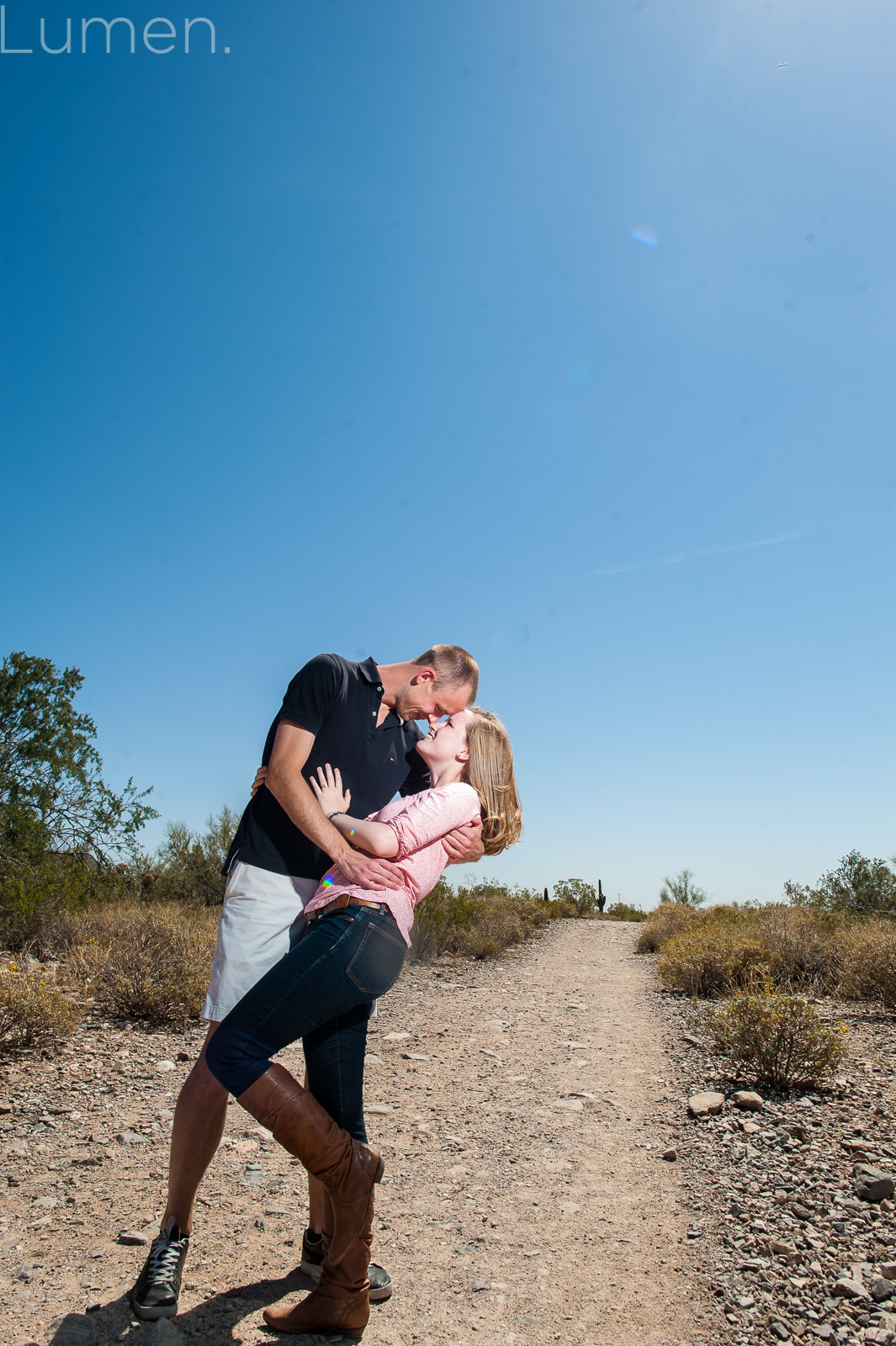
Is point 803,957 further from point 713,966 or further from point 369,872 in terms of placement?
point 369,872

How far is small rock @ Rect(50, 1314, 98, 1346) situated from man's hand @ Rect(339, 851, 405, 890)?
1593 millimetres

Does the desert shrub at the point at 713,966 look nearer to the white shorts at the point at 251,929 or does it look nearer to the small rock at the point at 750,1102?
the small rock at the point at 750,1102

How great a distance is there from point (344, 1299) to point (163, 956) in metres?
5.22

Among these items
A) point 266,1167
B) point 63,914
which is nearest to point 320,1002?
point 266,1167

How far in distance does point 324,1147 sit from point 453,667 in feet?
5.26

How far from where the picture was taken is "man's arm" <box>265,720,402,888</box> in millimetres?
2430

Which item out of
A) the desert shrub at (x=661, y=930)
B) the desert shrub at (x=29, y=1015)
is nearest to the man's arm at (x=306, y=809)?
the desert shrub at (x=29, y=1015)

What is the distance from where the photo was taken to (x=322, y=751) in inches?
112

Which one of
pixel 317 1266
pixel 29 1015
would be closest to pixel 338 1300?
pixel 317 1266

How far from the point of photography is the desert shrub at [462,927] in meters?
11.4

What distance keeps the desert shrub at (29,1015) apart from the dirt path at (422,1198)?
8.9 inches

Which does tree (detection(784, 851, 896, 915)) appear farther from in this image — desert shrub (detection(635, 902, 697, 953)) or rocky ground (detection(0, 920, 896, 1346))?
rocky ground (detection(0, 920, 896, 1346))

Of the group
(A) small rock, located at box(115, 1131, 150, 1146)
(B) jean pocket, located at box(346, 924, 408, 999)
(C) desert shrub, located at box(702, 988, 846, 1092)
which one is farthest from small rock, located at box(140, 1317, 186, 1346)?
(C) desert shrub, located at box(702, 988, 846, 1092)

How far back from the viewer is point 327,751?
9.37 feet
